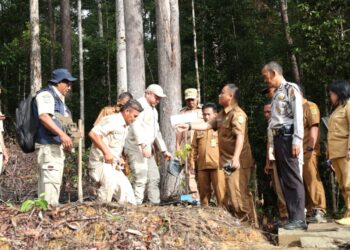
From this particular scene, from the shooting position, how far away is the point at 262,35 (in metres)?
20.8

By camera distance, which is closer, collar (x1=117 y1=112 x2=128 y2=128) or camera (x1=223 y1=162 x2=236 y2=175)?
camera (x1=223 y1=162 x2=236 y2=175)

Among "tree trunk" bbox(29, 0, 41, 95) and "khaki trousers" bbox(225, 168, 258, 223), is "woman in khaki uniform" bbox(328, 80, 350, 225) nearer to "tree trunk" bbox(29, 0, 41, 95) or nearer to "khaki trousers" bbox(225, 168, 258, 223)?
"khaki trousers" bbox(225, 168, 258, 223)

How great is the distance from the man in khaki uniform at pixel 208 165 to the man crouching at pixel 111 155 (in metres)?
1.31

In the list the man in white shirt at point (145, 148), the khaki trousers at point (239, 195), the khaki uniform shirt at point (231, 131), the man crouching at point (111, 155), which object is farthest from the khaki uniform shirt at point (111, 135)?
the khaki trousers at point (239, 195)

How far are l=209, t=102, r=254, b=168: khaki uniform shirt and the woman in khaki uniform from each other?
102cm

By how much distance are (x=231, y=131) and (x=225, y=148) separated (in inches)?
8.9

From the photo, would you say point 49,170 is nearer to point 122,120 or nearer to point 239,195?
point 122,120

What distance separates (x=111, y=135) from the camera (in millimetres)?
6227

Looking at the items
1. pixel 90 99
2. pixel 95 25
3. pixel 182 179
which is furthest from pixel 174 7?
pixel 95 25

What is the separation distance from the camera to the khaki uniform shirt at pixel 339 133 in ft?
18.6

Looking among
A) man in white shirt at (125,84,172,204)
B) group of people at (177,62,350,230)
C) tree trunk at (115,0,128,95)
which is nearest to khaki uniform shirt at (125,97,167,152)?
man in white shirt at (125,84,172,204)

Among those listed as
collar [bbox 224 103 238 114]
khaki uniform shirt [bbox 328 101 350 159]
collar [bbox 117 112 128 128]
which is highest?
collar [bbox 224 103 238 114]

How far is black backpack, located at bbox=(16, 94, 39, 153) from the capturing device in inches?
224

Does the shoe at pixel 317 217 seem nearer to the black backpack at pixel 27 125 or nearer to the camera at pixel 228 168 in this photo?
the camera at pixel 228 168
